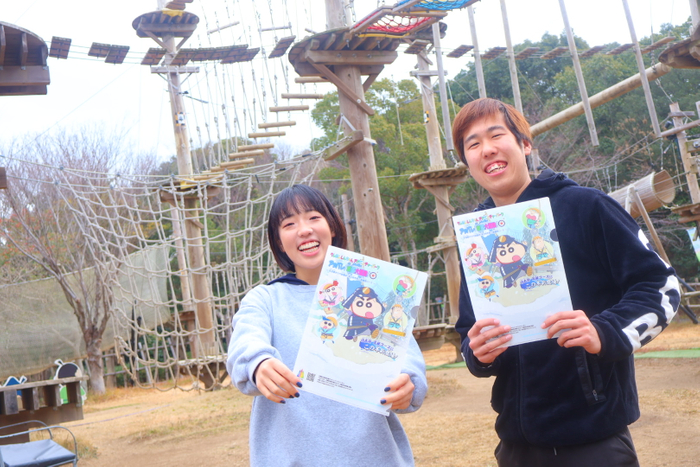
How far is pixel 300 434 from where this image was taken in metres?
1.46

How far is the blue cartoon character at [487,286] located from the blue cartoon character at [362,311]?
0.71 ft

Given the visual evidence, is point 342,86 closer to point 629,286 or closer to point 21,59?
point 21,59

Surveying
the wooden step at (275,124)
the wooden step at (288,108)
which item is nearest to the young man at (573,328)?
the wooden step at (288,108)

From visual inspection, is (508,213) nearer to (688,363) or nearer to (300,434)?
(300,434)

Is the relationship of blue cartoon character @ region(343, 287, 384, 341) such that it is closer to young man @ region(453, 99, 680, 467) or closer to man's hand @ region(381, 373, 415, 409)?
man's hand @ region(381, 373, 415, 409)

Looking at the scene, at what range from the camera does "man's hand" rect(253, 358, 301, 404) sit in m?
1.30

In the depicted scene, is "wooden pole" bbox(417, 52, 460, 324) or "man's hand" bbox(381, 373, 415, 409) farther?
"wooden pole" bbox(417, 52, 460, 324)

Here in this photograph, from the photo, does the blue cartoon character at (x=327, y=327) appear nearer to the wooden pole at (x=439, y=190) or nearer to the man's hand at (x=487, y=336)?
the man's hand at (x=487, y=336)

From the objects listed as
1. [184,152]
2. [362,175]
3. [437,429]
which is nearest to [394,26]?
[362,175]

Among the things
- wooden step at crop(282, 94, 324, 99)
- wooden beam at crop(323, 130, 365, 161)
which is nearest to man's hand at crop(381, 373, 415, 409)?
wooden beam at crop(323, 130, 365, 161)

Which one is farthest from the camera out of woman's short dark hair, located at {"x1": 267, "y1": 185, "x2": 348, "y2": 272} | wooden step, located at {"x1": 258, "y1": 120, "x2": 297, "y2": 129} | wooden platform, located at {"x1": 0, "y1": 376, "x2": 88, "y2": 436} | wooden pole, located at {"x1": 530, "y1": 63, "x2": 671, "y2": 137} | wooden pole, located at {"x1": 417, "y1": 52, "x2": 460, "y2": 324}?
wooden pole, located at {"x1": 417, "y1": 52, "x2": 460, "y2": 324}

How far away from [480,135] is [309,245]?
0.51 meters

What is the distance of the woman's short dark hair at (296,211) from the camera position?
65.5 inches

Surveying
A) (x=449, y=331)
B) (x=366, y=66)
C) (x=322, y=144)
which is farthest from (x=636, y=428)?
(x=322, y=144)
